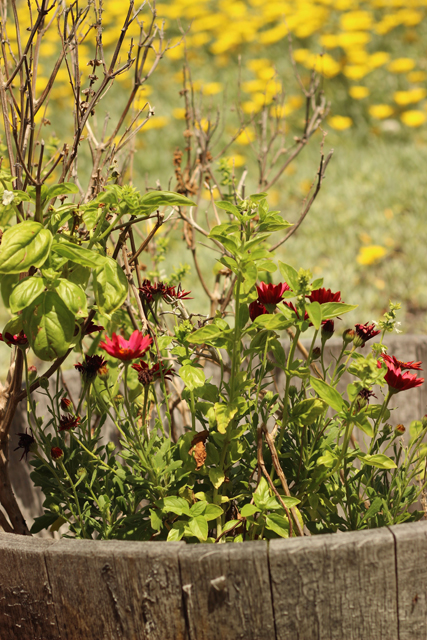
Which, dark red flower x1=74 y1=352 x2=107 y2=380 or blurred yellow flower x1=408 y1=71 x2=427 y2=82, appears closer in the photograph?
dark red flower x1=74 y1=352 x2=107 y2=380

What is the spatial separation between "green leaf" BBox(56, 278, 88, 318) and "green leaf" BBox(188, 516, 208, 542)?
1.24 ft

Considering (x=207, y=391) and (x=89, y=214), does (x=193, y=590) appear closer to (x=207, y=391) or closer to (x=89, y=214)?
(x=207, y=391)

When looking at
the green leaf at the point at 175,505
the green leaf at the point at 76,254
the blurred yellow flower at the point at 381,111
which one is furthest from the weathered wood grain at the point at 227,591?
the blurred yellow flower at the point at 381,111

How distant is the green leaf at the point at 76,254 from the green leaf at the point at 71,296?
0.04 m

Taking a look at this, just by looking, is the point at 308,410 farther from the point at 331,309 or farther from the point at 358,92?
the point at 358,92

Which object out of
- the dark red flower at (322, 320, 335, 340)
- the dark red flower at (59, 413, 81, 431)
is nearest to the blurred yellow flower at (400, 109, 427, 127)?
the dark red flower at (322, 320, 335, 340)

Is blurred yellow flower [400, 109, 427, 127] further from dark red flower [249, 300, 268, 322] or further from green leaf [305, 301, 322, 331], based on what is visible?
green leaf [305, 301, 322, 331]

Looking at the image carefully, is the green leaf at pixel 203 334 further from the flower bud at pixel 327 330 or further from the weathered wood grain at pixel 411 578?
the weathered wood grain at pixel 411 578

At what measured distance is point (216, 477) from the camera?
1033mm

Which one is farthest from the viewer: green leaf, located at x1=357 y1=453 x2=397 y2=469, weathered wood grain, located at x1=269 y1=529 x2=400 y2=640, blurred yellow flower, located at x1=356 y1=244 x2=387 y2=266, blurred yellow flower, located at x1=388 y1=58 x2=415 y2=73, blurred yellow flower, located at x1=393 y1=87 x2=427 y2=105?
blurred yellow flower, located at x1=388 y1=58 x2=415 y2=73

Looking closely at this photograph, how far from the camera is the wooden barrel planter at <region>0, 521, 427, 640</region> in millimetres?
842

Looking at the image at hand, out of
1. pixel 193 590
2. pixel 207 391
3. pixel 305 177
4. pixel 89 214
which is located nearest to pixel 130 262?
pixel 89 214

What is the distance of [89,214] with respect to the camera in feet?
3.38

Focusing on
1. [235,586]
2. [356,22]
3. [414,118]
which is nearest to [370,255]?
[414,118]
